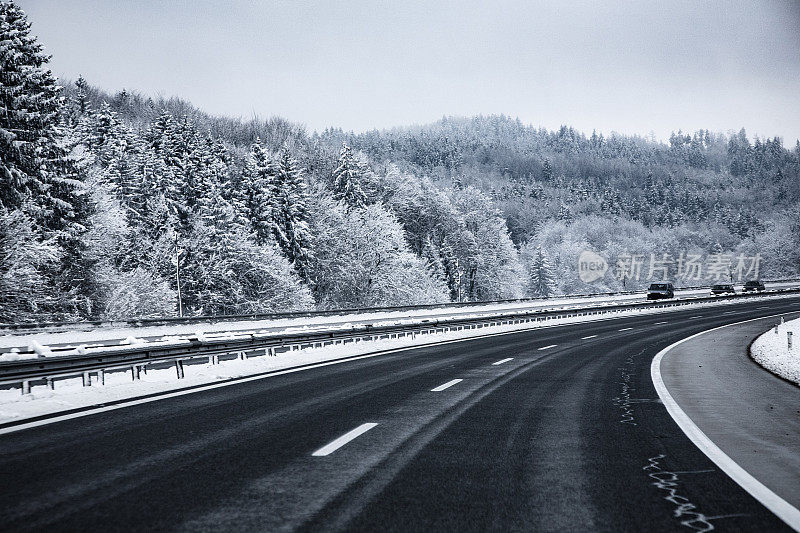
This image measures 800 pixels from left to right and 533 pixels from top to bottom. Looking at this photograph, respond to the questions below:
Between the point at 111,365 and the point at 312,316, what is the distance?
32952 millimetres

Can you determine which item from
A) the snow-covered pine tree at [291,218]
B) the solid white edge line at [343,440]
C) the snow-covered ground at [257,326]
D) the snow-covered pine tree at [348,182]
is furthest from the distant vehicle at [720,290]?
the solid white edge line at [343,440]

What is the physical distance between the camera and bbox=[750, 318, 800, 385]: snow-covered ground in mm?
16008

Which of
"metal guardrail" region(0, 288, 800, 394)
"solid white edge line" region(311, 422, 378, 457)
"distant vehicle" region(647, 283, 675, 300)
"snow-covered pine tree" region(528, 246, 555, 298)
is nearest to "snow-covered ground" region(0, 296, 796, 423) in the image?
"metal guardrail" region(0, 288, 800, 394)

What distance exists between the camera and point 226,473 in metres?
6.02

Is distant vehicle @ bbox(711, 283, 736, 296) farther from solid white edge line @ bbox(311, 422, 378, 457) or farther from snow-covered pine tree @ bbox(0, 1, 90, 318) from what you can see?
solid white edge line @ bbox(311, 422, 378, 457)

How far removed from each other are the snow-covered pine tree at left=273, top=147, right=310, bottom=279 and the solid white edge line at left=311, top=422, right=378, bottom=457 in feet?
169

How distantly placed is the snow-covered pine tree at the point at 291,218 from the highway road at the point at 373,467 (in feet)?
159

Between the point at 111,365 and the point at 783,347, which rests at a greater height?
the point at 111,365

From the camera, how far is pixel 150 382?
44.9ft

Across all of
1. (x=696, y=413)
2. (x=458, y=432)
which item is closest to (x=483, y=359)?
(x=696, y=413)

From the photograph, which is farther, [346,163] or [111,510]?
[346,163]

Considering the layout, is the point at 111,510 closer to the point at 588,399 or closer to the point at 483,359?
the point at 588,399

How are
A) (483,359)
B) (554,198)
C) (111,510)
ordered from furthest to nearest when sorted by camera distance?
(554,198) → (483,359) → (111,510)

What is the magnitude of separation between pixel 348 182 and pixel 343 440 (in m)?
67.1
